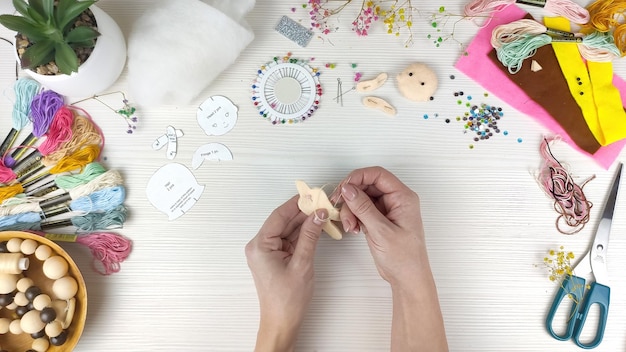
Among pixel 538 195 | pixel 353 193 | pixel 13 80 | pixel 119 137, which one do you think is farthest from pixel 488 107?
pixel 13 80

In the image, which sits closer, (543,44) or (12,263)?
(12,263)

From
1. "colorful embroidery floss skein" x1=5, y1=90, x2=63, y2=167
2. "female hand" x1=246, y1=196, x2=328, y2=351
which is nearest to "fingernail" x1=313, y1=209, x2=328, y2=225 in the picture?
"female hand" x1=246, y1=196, x2=328, y2=351

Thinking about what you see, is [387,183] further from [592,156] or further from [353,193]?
[592,156]

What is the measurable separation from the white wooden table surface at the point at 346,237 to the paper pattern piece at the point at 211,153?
12 mm

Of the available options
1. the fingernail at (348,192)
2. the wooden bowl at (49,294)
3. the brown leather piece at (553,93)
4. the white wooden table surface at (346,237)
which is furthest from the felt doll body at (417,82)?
the wooden bowl at (49,294)

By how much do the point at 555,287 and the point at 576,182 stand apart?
8.4 inches

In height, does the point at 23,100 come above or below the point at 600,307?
below

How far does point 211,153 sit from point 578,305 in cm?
77

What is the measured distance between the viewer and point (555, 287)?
0.87 metres

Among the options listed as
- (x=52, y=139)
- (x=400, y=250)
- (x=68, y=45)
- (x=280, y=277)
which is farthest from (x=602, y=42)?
(x=52, y=139)

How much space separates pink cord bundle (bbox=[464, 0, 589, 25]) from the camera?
0.91 metres

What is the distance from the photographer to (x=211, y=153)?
90 centimetres

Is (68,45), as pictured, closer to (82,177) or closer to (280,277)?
(82,177)

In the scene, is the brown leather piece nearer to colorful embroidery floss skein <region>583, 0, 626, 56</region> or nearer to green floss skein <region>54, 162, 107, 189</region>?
colorful embroidery floss skein <region>583, 0, 626, 56</region>
